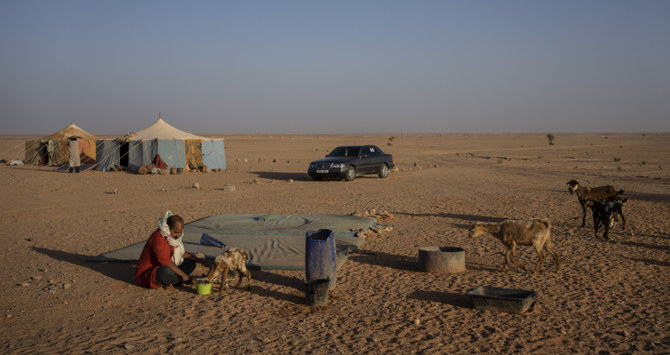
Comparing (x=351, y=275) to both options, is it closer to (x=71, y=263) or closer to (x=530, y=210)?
(x=71, y=263)

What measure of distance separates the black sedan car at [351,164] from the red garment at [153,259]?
14.3 metres

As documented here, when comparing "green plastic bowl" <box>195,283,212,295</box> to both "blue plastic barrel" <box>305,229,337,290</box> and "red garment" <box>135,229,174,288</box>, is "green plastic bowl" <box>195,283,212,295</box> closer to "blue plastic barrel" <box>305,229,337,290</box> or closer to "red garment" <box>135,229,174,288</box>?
"red garment" <box>135,229,174,288</box>

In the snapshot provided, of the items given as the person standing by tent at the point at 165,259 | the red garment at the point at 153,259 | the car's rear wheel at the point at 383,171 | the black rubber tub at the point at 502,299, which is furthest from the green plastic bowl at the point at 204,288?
the car's rear wheel at the point at 383,171

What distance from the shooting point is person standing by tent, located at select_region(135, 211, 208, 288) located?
23.2ft

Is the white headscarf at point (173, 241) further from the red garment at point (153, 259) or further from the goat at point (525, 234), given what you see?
the goat at point (525, 234)

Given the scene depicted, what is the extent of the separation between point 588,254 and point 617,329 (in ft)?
12.2

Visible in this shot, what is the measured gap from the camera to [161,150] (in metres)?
27.1

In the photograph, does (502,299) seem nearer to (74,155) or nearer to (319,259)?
(319,259)

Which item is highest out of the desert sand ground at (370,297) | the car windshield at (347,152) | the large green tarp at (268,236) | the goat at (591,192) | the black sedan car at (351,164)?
the car windshield at (347,152)

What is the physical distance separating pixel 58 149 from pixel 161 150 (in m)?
10.3

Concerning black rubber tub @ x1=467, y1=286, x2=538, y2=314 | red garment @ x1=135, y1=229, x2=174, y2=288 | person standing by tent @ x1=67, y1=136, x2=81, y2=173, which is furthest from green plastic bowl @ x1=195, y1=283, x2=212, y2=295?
person standing by tent @ x1=67, y1=136, x2=81, y2=173

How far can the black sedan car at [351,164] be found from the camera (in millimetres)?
21375

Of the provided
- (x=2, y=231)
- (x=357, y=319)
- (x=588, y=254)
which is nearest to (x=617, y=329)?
(x=357, y=319)

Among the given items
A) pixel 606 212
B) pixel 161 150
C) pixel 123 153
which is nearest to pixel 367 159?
pixel 161 150
